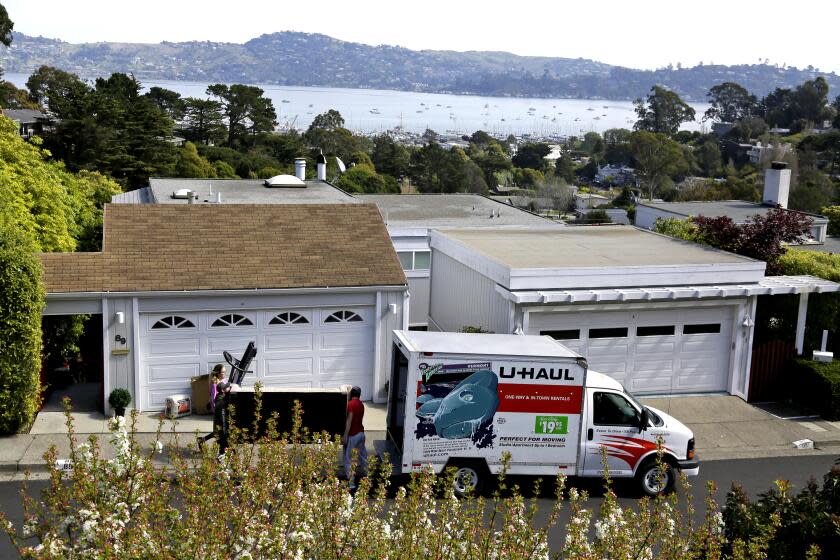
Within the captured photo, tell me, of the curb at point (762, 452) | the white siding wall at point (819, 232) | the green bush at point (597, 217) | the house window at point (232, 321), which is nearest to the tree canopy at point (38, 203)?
the house window at point (232, 321)

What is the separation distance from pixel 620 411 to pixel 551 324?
4229mm

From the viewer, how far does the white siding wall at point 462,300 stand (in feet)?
58.2

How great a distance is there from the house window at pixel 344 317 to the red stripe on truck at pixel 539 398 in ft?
16.8

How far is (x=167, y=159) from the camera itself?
61844 millimetres

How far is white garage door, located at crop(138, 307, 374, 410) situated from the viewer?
16.2 metres

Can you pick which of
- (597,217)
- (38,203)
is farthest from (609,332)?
(597,217)

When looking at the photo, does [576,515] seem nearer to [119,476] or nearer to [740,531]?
[740,531]

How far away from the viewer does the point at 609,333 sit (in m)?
17.9

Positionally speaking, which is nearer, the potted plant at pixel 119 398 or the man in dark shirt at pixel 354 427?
the man in dark shirt at pixel 354 427

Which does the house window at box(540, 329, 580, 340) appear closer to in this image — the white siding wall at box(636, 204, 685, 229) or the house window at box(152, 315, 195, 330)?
the house window at box(152, 315, 195, 330)

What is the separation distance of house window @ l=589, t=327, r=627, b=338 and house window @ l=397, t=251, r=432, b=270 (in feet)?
18.8

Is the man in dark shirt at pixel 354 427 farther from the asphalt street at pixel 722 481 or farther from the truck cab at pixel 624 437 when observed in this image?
the truck cab at pixel 624 437

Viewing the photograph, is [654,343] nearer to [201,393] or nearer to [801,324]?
[801,324]

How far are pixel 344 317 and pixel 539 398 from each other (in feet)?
17.7
